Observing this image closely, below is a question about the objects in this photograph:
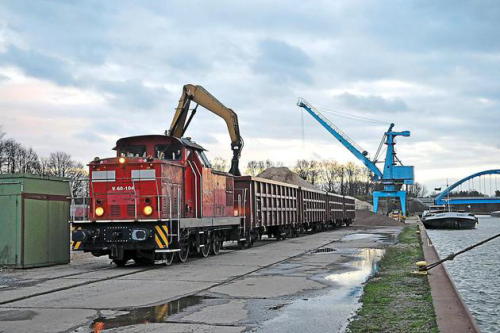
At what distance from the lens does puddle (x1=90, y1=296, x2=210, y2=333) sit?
7.01 m

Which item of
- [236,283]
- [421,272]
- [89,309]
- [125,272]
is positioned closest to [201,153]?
[125,272]

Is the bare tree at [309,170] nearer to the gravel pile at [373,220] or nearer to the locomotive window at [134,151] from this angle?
the gravel pile at [373,220]

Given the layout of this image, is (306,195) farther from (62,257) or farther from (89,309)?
(89,309)

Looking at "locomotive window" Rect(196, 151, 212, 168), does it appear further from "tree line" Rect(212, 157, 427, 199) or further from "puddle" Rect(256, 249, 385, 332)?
"tree line" Rect(212, 157, 427, 199)

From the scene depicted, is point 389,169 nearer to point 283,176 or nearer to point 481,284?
point 283,176

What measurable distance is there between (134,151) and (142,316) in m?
8.54

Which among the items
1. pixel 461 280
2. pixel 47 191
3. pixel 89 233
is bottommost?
pixel 461 280

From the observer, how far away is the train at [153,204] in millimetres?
13984

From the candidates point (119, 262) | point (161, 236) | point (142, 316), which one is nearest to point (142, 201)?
point (161, 236)

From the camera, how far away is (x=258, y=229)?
2388 centimetres

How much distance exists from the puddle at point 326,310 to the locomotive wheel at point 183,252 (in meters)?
5.05

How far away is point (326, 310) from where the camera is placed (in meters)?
7.86

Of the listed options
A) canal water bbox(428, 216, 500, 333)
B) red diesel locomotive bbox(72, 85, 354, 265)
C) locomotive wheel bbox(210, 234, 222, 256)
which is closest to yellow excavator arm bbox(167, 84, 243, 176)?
red diesel locomotive bbox(72, 85, 354, 265)

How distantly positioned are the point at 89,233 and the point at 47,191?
2354mm
